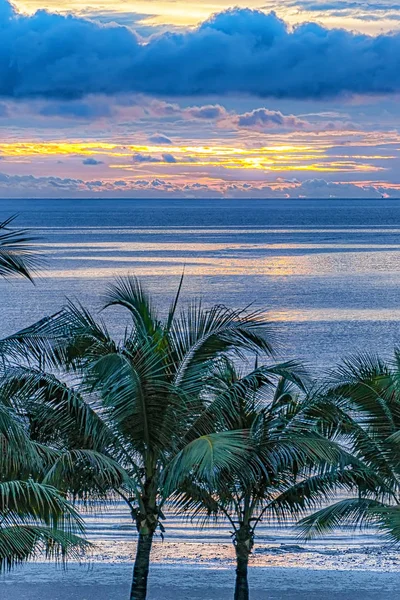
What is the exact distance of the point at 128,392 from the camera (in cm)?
1506

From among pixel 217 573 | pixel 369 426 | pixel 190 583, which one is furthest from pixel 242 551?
pixel 217 573

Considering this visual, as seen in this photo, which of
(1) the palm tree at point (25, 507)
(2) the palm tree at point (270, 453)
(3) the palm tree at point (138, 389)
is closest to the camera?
(1) the palm tree at point (25, 507)

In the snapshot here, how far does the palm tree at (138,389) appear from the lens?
15062 millimetres

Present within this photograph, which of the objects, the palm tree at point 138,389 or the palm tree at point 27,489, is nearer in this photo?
the palm tree at point 27,489

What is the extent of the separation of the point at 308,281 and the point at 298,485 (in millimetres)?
81033

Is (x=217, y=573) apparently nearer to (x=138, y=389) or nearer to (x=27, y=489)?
Result: (x=138, y=389)

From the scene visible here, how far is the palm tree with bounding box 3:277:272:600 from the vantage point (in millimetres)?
15062

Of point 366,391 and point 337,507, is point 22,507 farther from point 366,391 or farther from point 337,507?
point 366,391

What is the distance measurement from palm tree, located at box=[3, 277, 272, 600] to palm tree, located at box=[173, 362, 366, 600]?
0.46m

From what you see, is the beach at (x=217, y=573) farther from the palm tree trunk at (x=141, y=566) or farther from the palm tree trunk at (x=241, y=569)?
the palm tree trunk at (x=141, y=566)

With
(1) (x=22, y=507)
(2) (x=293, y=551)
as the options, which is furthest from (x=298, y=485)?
(2) (x=293, y=551)

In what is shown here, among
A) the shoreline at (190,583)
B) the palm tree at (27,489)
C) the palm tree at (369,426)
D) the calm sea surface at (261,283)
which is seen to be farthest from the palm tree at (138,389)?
the calm sea surface at (261,283)

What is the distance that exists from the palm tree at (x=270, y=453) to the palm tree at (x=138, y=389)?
460 mm

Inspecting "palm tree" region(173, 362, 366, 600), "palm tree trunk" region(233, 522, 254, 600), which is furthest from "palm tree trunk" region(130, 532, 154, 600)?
"palm tree trunk" region(233, 522, 254, 600)
